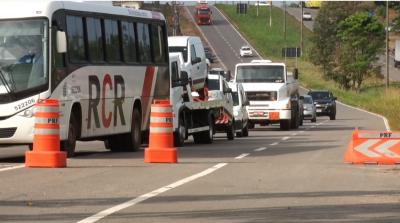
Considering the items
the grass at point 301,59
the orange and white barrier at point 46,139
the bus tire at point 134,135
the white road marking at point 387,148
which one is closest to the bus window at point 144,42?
the bus tire at point 134,135

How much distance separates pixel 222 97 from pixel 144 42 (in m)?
6.73

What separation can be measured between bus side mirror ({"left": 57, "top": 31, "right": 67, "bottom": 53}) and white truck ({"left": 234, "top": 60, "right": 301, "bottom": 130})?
2177 cm

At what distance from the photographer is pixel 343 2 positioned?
120 meters

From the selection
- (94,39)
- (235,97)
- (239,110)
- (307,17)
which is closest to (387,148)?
(94,39)

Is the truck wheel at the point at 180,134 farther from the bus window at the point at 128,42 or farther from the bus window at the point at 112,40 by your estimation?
the bus window at the point at 112,40

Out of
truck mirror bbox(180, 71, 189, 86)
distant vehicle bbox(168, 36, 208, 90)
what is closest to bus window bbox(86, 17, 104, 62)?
truck mirror bbox(180, 71, 189, 86)

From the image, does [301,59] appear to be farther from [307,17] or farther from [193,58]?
[193,58]

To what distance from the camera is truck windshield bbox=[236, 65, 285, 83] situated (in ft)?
143

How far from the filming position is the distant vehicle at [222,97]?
3294 cm

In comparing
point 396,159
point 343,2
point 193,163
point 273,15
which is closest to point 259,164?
point 193,163

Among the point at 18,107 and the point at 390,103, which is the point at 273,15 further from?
the point at 18,107

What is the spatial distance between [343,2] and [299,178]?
343ft

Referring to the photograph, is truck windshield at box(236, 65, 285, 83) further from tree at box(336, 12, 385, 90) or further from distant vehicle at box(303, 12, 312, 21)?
distant vehicle at box(303, 12, 312, 21)

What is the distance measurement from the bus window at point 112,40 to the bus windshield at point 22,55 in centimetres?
315
